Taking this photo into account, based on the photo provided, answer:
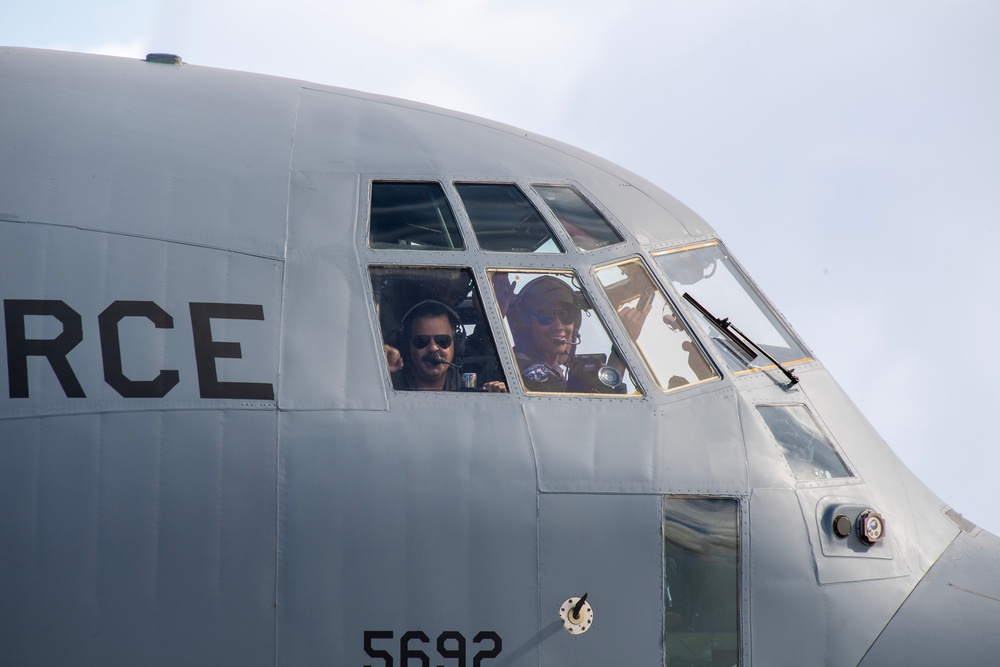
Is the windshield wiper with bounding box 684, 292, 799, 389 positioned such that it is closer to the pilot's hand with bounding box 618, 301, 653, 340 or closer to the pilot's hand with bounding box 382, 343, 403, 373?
the pilot's hand with bounding box 618, 301, 653, 340

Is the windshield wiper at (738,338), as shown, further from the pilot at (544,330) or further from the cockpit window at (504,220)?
the cockpit window at (504,220)

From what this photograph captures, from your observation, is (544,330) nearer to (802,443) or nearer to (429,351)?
(429,351)

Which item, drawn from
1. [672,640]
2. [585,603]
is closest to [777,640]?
[672,640]

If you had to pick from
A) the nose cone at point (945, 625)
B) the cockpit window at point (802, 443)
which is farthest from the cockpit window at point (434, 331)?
the nose cone at point (945, 625)

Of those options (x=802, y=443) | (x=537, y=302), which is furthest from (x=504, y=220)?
(x=802, y=443)

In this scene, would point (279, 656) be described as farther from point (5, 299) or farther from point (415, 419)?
point (5, 299)

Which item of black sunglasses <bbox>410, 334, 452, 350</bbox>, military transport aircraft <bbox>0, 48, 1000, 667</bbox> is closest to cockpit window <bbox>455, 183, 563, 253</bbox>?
military transport aircraft <bbox>0, 48, 1000, 667</bbox>

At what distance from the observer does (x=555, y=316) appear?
6.96 meters

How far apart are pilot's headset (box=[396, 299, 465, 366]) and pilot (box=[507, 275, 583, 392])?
365 millimetres

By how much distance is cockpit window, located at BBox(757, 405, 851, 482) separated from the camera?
273 inches

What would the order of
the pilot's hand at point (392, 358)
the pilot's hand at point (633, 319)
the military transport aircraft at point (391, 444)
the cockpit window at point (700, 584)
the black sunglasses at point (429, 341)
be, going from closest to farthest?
the military transport aircraft at point (391, 444) < the cockpit window at point (700, 584) < the pilot's hand at point (392, 358) < the black sunglasses at point (429, 341) < the pilot's hand at point (633, 319)

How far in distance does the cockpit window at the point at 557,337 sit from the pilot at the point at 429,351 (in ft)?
1.06

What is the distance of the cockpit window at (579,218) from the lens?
727 centimetres

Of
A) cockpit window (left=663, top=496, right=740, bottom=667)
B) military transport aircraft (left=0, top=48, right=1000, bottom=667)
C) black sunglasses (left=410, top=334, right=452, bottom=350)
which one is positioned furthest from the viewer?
black sunglasses (left=410, top=334, right=452, bottom=350)
